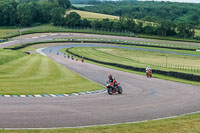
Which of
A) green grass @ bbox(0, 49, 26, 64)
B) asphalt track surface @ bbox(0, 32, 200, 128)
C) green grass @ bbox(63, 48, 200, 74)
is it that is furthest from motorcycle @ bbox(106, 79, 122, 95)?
green grass @ bbox(63, 48, 200, 74)

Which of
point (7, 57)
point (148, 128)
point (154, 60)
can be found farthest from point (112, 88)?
point (154, 60)

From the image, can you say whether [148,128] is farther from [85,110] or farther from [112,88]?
[112,88]

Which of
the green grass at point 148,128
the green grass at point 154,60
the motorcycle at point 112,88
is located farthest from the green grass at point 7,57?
the green grass at point 148,128

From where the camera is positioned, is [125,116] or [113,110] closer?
[125,116]

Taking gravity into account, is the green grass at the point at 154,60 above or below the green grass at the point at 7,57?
below

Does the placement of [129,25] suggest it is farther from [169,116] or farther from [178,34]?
[169,116]

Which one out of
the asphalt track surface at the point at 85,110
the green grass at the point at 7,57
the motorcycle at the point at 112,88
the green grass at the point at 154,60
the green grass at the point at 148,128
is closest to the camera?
the green grass at the point at 148,128

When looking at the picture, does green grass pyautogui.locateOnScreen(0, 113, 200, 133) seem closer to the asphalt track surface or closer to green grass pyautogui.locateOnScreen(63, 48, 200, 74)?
the asphalt track surface

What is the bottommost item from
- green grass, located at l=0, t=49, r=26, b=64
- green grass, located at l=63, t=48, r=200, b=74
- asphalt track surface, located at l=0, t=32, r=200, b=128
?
green grass, located at l=63, t=48, r=200, b=74

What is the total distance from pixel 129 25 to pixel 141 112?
421ft

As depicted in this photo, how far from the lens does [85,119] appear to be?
13.5m

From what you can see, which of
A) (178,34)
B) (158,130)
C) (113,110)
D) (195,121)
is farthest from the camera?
(178,34)

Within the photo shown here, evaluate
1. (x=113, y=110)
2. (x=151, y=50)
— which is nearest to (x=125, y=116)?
(x=113, y=110)

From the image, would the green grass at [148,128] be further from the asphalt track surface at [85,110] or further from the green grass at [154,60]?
the green grass at [154,60]
